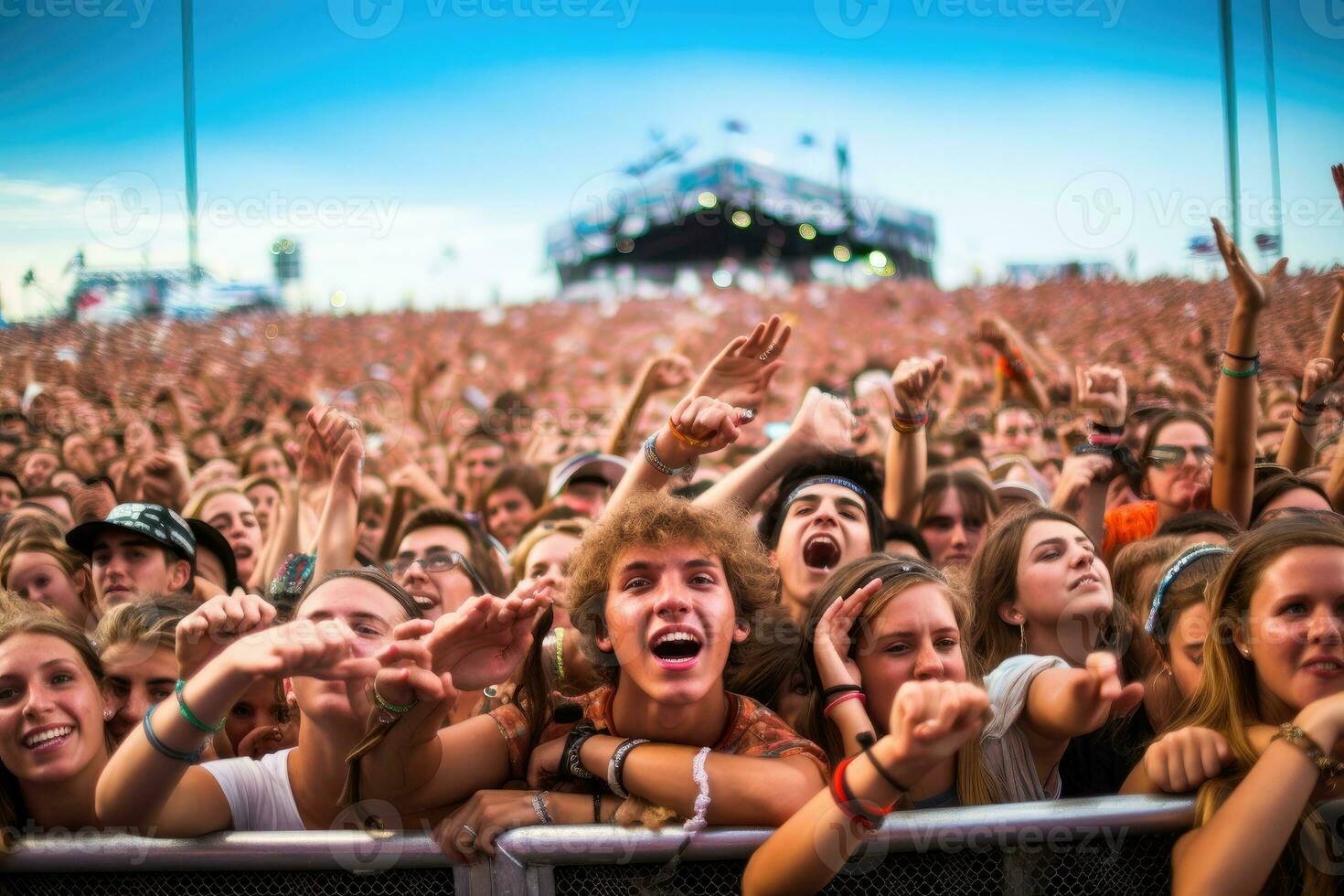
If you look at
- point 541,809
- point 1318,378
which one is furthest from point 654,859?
point 1318,378

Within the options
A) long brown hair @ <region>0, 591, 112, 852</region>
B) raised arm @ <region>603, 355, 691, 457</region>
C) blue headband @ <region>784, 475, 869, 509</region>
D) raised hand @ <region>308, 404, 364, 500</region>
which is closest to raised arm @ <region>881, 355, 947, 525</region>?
blue headband @ <region>784, 475, 869, 509</region>

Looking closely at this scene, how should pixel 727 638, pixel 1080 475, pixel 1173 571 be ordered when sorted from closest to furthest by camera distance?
pixel 727 638
pixel 1173 571
pixel 1080 475

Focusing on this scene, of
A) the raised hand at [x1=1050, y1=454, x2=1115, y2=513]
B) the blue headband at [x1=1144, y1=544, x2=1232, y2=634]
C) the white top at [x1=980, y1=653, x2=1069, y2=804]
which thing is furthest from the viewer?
the raised hand at [x1=1050, y1=454, x2=1115, y2=513]

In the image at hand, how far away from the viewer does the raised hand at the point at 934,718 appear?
1.55m

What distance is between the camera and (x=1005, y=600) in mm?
2764

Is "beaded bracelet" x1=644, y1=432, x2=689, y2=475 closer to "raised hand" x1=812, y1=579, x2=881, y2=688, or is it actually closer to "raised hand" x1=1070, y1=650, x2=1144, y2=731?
"raised hand" x1=812, y1=579, x2=881, y2=688

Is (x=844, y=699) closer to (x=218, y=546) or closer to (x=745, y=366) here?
(x=745, y=366)

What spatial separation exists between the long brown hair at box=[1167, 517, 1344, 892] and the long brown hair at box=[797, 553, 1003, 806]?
38 cm

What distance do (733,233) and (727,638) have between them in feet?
66.3

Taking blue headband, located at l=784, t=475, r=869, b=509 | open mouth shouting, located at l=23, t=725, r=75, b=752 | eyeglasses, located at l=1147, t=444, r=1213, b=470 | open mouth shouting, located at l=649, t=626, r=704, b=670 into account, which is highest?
eyeglasses, located at l=1147, t=444, r=1213, b=470

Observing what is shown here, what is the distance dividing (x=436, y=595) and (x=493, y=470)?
90.9 inches

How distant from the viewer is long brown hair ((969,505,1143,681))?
2.69m

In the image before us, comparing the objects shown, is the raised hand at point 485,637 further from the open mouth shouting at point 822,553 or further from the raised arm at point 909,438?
the raised arm at point 909,438

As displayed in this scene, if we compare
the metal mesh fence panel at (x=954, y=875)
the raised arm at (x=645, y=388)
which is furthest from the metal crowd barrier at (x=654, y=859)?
the raised arm at (x=645, y=388)
